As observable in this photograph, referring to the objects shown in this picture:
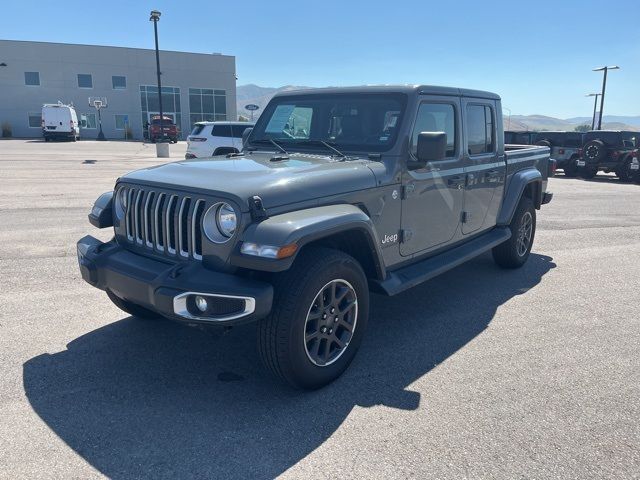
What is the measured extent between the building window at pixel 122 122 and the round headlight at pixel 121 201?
46994 millimetres

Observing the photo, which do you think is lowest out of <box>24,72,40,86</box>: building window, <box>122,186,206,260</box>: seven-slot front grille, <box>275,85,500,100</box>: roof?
<box>122,186,206,260</box>: seven-slot front grille

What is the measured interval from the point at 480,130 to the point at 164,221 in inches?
137

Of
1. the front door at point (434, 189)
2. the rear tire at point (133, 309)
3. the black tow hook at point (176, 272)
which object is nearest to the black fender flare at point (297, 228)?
the black tow hook at point (176, 272)

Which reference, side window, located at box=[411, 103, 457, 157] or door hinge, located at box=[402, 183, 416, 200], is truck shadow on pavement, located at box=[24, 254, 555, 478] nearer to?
door hinge, located at box=[402, 183, 416, 200]

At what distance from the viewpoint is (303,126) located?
4570mm

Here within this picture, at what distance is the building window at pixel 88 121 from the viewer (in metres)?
45.2

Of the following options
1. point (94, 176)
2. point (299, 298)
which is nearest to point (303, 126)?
point (299, 298)

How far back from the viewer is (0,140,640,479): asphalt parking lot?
8.71 feet

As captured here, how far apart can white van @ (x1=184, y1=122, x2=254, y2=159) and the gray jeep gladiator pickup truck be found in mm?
10945

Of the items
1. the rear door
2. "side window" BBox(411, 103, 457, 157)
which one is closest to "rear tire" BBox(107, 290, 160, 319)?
"side window" BBox(411, 103, 457, 157)

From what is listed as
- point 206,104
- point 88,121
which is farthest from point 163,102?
point 88,121

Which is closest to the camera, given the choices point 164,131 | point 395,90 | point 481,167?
point 395,90

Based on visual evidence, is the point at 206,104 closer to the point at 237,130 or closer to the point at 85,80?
the point at 85,80

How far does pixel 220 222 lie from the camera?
3.03 m
